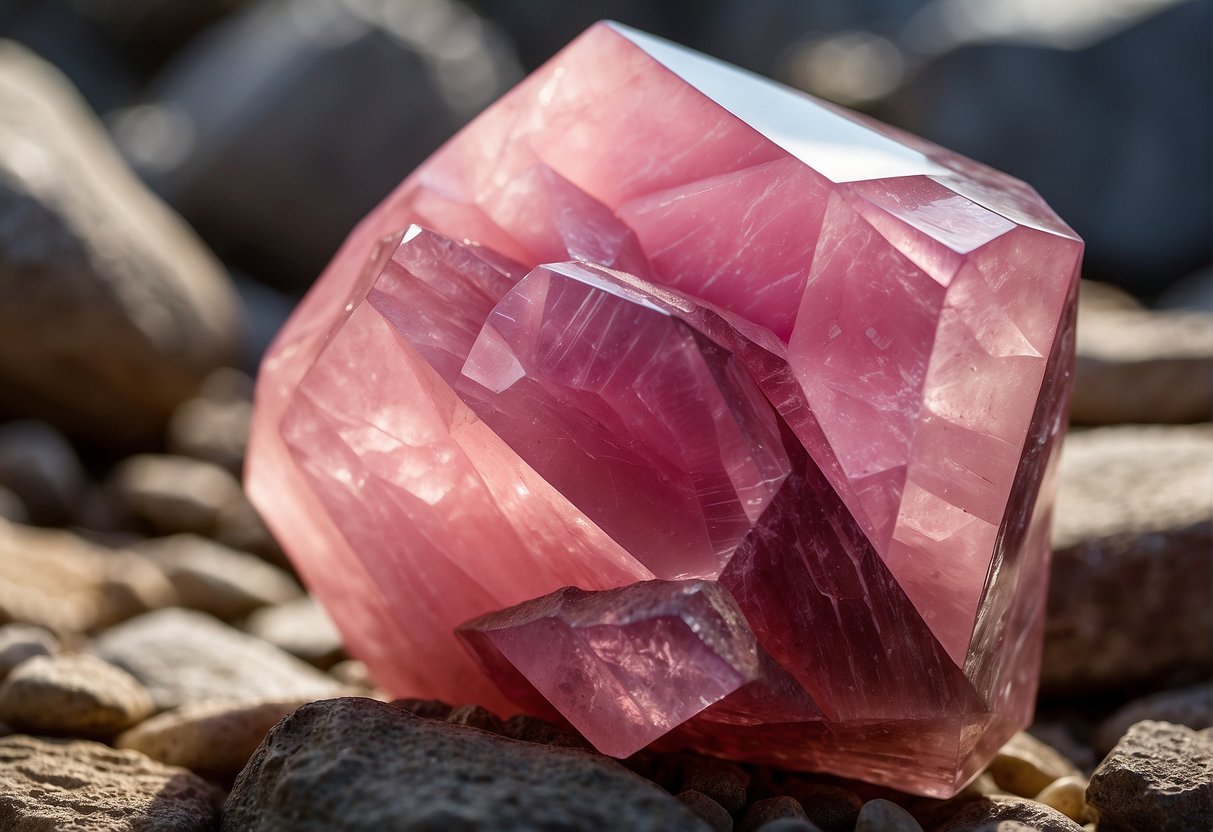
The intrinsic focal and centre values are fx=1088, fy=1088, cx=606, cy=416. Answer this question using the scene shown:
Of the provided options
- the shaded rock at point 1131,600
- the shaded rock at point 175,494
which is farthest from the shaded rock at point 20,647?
the shaded rock at point 1131,600

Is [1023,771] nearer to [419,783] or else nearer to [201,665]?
[419,783]

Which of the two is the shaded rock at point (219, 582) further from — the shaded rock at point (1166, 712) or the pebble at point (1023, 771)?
the shaded rock at point (1166, 712)

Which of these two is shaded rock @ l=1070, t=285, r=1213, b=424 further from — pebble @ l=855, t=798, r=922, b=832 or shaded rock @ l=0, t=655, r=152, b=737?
shaded rock @ l=0, t=655, r=152, b=737

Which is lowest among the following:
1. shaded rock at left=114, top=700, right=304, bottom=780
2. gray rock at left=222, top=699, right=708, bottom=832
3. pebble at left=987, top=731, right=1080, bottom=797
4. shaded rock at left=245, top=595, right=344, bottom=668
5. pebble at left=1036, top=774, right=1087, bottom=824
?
shaded rock at left=245, top=595, right=344, bottom=668

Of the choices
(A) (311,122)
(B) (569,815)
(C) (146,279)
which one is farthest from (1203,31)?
(B) (569,815)

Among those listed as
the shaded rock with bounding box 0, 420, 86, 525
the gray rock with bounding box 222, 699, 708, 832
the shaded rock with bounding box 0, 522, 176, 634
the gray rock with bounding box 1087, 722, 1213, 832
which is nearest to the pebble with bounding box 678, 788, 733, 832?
the gray rock with bounding box 222, 699, 708, 832

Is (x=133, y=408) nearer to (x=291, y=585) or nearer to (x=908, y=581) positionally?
(x=291, y=585)

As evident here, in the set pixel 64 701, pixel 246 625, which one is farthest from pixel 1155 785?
pixel 246 625
